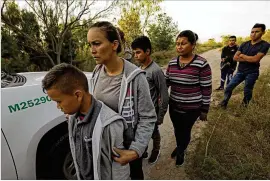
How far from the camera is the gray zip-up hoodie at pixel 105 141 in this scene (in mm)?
1312

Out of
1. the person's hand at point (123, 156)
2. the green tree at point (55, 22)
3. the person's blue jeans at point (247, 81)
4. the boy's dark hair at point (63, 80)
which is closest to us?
the boy's dark hair at point (63, 80)

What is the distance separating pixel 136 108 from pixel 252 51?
337 cm

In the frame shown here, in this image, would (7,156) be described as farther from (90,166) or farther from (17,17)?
(17,17)

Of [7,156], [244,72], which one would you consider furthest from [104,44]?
[244,72]

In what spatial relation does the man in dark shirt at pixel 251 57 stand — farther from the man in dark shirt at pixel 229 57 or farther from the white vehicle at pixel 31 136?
the white vehicle at pixel 31 136

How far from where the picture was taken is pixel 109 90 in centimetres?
152

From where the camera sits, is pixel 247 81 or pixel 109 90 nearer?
pixel 109 90

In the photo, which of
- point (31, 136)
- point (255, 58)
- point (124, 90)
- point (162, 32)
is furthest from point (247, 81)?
point (162, 32)

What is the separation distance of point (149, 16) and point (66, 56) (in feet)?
22.6

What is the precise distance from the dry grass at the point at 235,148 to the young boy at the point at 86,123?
56.9 inches

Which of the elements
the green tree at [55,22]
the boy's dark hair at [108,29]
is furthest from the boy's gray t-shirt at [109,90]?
the green tree at [55,22]

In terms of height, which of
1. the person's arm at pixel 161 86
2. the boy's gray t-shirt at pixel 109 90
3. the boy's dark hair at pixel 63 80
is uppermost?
the boy's dark hair at pixel 63 80

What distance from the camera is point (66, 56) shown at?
16.8 m

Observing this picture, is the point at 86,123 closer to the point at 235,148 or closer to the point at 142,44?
the point at 142,44
